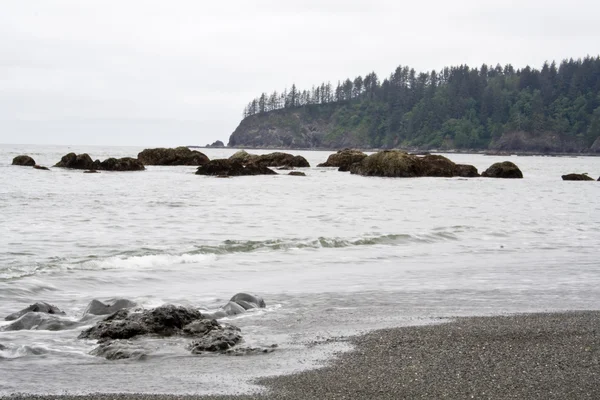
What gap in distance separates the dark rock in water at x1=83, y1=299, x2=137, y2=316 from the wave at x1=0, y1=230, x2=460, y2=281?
113 inches

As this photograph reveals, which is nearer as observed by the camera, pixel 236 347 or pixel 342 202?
pixel 236 347

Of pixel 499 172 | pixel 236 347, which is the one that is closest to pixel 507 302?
pixel 236 347

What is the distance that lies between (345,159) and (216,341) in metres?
49.9

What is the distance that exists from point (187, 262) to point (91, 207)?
32.9 feet

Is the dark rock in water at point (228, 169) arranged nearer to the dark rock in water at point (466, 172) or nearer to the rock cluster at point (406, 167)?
the rock cluster at point (406, 167)

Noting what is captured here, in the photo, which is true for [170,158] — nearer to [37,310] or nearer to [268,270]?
[268,270]

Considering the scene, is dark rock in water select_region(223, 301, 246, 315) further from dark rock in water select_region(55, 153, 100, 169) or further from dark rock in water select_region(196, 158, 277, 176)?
dark rock in water select_region(55, 153, 100, 169)

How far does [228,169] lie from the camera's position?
43344mm

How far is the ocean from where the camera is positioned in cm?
573

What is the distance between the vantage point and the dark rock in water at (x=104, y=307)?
752 cm

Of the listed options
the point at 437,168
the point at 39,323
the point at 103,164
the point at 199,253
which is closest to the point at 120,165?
the point at 103,164

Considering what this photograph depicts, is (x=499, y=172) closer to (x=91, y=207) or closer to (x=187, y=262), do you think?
(x=91, y=207)

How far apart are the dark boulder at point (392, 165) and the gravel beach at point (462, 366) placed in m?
36.9

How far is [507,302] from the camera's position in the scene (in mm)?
8547
